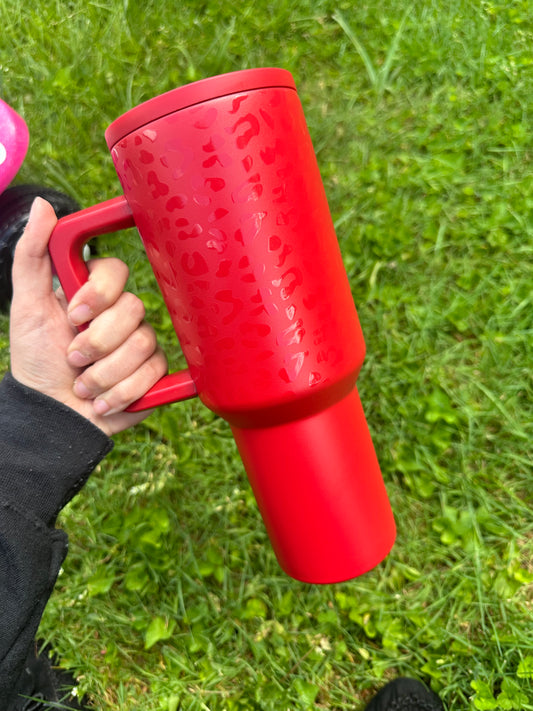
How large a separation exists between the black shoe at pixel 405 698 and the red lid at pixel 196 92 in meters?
1.56

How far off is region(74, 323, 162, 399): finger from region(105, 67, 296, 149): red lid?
421mm

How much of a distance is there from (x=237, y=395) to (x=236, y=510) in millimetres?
897

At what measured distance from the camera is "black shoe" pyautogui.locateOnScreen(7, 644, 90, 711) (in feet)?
5.06

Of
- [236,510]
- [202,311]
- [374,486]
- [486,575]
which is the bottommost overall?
[486,575]

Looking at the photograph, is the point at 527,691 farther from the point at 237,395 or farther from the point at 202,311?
the point at 202,311

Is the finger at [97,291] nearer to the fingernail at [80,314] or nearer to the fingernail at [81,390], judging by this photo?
the fingernail at [80,314]

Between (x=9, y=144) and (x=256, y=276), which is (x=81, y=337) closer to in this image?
(x=256, y=276)

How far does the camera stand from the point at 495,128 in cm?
179

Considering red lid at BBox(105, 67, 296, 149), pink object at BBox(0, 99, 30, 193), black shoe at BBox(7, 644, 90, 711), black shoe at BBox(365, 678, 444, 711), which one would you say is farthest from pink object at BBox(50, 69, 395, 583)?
black shoe at BBox(7, 644, 90, 711)

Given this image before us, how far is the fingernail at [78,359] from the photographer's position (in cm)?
104

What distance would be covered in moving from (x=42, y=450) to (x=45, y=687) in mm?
930

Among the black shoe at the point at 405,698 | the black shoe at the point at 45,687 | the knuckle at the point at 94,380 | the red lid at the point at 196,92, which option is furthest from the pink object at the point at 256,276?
the black shoe at the point at 45,687

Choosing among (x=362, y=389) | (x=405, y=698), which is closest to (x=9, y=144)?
(x=362, y=389)

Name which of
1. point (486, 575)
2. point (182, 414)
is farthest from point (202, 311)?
point (486, 575)
